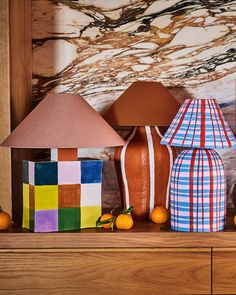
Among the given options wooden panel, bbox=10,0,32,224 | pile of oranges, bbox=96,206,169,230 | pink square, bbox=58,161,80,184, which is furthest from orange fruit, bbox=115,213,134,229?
wooden panel, bbox=10,0,32,224

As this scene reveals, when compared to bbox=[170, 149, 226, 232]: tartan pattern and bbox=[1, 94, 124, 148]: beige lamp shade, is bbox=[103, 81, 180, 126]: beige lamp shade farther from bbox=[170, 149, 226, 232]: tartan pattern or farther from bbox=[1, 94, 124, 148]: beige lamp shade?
bbox=[170, 149, 226, 232]: tartan pattern

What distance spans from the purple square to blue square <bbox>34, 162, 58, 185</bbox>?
0.11 meters

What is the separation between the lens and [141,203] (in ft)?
8.14

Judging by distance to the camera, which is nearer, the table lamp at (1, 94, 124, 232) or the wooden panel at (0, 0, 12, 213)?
the table lamp at (1, 94, 124, 232)

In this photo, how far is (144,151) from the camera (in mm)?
2455

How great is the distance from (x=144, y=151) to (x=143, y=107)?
18 cm

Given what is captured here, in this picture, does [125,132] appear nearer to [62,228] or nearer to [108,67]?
[108,67]

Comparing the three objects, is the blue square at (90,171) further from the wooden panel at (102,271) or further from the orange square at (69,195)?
the wooden panel at (102,271)

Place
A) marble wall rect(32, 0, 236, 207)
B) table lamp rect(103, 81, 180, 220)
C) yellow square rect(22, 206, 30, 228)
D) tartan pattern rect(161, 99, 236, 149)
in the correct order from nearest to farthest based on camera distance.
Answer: tartan pattern rect(161, 99, 236, 149)
yellow square rect(22, 206, 30, 228)
table lamp rect(103, 81, 180, 220)
marble wall rect(32, 0, 236, 207)

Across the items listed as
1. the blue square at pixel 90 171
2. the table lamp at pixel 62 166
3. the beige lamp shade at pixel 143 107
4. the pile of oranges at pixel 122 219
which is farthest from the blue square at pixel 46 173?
the beige lamp shade at pixel 143 107

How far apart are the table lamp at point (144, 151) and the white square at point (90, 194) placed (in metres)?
0.18

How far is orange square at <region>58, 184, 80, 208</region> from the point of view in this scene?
229 cm

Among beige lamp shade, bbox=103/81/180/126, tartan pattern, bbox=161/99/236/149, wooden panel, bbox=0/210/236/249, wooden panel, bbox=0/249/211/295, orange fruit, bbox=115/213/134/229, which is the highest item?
beige lamp shade, bbox=103/81/180/126

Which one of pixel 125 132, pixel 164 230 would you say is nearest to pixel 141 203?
pixel 164 230
